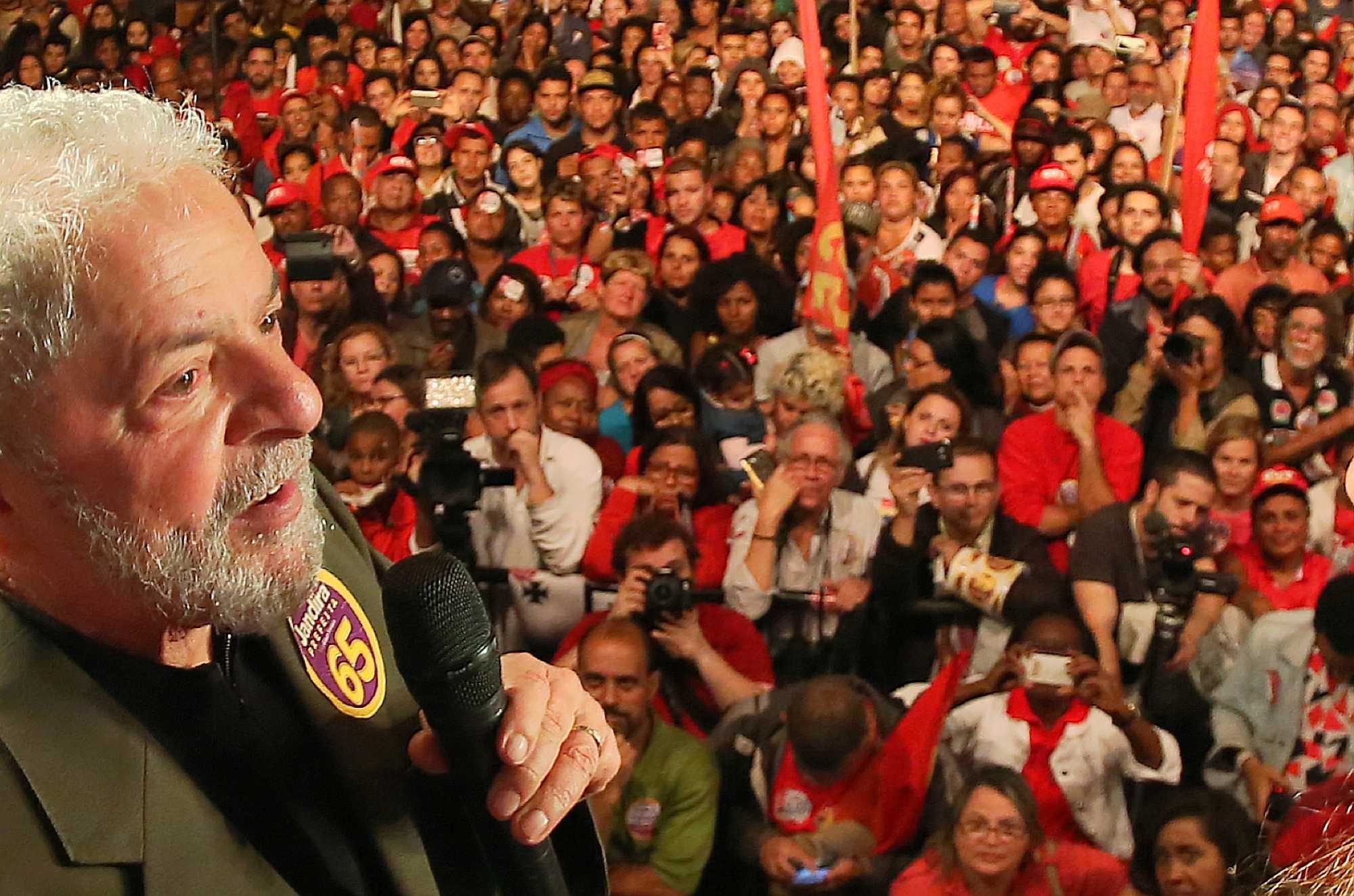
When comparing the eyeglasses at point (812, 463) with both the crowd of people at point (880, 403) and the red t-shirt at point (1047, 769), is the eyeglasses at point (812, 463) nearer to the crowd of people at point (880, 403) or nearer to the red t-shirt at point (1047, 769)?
the crowd of people at point (880, 403)

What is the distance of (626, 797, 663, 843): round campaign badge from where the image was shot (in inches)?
108

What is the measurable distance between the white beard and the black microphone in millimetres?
56

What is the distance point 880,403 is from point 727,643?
4.18 feet

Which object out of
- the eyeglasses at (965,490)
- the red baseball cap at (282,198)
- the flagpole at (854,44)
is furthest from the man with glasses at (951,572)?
the flagpole at (854,44)

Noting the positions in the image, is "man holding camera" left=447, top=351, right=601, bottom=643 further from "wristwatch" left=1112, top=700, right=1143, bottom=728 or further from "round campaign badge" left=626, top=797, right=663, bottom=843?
"wristwatch" left=1112, top=700, right=1143, bottom=728

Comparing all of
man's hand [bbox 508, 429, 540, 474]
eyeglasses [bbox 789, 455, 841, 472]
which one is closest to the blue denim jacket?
eyeglasses [bbox 789, 455, 841, 472]

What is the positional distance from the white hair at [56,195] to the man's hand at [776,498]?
2.65 metres

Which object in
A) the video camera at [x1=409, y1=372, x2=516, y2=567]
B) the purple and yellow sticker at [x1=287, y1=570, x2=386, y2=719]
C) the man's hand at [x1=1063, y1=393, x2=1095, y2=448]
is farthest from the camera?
the man's hand at [x1=1063, y1=393, x2=1095, y2=448]

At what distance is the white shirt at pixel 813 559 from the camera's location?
131 inches

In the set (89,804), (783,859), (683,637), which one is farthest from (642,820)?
(89,804)

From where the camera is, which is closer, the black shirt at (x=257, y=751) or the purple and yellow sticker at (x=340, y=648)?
the black shirt at (x=257, y=751)

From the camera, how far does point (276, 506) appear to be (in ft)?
2.50

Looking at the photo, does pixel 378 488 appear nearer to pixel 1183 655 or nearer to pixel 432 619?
pixel 1183 655

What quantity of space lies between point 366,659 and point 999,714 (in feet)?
6.91
